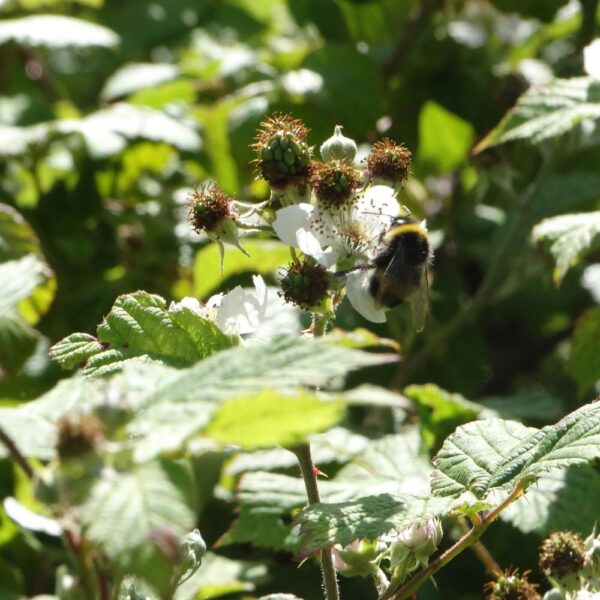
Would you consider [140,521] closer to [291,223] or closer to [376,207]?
[291,223]

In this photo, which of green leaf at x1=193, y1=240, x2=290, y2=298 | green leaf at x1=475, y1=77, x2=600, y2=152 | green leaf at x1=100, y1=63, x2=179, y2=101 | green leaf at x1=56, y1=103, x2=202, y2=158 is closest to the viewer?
green leaf at x1=475, y1=77, x2=600, y2=152

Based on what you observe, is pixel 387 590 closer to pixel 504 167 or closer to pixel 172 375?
pixel 172 375

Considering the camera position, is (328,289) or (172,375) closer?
(172,375)

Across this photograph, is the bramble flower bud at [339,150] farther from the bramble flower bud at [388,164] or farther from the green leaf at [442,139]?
the green leaf at [442,139]

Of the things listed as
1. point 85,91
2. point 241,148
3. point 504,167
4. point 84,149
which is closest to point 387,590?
point 504,167

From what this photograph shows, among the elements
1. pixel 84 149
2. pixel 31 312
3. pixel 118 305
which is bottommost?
pixel 31 312

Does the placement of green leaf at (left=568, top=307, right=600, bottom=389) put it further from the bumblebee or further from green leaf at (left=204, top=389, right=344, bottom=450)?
green leaf at (left=204, top=389, right=344, bottom=450)

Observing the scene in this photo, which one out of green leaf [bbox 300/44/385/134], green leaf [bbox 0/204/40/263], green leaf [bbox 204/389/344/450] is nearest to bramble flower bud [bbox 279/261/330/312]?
green leaf [bbox 204/389/344/450]
